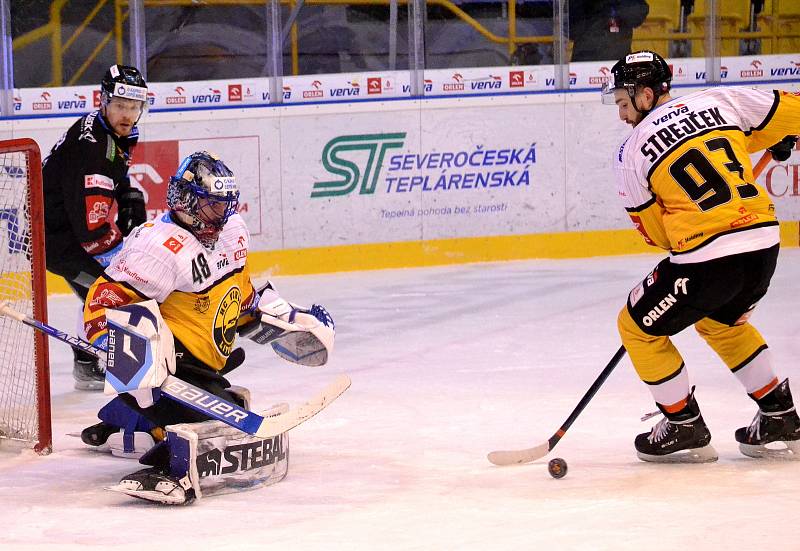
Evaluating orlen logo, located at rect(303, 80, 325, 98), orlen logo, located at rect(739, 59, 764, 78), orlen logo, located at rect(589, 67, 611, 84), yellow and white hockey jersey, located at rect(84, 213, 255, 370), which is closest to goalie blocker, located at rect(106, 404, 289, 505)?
yellow and white hockey jersey, located at rect(84, 213, 255, 370)

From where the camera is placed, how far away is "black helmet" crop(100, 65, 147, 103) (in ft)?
15.9

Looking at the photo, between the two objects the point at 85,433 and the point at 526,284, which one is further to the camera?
the point at 526,284

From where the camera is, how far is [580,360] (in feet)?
17.6

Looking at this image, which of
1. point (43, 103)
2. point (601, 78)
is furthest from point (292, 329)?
point (601, 78)

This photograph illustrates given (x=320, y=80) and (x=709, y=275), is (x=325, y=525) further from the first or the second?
(x=320, y=80)

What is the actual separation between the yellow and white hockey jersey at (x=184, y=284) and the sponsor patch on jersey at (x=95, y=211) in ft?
4.11

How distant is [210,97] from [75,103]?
0.74 metres

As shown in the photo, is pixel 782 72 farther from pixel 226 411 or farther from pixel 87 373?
pixel 226 411

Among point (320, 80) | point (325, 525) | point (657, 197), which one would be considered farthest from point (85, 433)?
point (320, 80)

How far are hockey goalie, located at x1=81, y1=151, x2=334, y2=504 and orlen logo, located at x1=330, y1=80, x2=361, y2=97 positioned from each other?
4.04m

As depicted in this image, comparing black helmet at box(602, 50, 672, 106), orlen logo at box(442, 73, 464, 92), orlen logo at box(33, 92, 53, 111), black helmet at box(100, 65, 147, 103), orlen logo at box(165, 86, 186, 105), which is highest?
orlen logo at box(442, 73, 464, 92)

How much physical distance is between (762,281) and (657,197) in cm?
36

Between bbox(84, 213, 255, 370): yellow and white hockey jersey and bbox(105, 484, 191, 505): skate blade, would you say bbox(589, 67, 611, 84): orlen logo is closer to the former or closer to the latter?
bbox(84, 213, 255, 370): yellow and white hockey jersey

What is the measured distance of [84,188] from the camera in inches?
192
